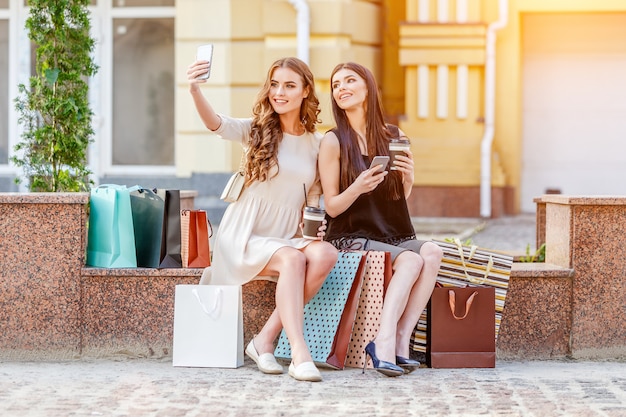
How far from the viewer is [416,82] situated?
1247cm

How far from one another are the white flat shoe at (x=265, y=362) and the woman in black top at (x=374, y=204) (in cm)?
44

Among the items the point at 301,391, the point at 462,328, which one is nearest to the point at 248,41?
the point at 462,328

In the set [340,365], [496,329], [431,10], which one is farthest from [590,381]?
[431,10]

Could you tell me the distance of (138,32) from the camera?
1205 cm

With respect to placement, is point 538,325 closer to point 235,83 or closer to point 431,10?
point 235,83

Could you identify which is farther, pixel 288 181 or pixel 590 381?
pixel 288 181

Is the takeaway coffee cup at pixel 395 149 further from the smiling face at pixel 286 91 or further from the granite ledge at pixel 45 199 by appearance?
the granite ledge at pixel 45 199

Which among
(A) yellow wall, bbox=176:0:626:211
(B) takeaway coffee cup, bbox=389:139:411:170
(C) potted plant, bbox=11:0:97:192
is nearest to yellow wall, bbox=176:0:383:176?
(A) yellow wall, bbox=176:0:626:211

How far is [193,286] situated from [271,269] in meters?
0.39

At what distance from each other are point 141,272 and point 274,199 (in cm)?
78

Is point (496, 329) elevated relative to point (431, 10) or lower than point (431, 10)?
lower

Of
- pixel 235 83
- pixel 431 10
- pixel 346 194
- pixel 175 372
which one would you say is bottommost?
pixel 175 372

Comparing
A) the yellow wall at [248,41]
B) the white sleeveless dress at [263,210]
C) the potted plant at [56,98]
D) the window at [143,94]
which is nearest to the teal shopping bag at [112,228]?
the white sleeveless dress at [263,210]

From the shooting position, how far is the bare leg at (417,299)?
5.63 m
